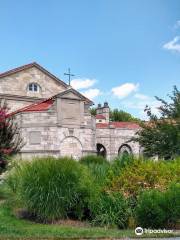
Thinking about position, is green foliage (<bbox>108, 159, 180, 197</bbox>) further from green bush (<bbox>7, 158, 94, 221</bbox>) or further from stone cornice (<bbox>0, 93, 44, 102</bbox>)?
stone cornice (<bbox>0, 93, 44, 102</bbox>)

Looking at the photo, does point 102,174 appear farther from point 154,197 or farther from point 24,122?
point 24,122

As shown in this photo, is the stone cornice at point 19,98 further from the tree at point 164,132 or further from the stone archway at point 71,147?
the tree at point 164,132

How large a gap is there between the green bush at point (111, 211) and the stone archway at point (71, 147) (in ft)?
84.1

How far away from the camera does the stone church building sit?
38.4m

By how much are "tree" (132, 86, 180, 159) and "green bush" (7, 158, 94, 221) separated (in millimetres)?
8452

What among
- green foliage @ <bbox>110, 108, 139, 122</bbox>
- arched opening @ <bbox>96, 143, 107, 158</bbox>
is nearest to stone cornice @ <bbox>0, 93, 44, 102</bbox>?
arched opening @ <bbox>96, 143, 107, 158</bbox>

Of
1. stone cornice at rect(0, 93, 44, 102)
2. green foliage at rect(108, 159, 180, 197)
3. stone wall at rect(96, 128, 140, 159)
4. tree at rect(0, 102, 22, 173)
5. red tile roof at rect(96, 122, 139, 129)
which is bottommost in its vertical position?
green foliage at rect(108, 159, 180, 197)

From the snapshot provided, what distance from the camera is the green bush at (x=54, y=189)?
13.5 meters

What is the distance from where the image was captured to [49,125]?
38.6 metres

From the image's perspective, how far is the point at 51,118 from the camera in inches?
1523

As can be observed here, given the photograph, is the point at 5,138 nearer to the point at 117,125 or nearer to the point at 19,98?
the point at 19,98

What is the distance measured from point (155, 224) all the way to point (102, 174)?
142 inches

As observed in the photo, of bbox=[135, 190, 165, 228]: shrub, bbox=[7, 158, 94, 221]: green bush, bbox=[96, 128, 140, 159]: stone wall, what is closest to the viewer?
bbox=[135, 190, 165, 228]: shrub

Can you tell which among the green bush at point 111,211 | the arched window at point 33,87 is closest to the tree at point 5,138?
the green bush at point 111,211
